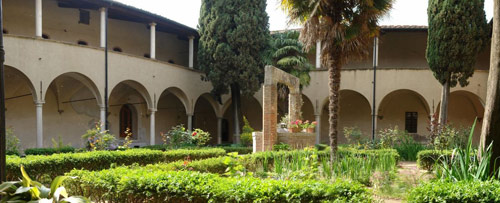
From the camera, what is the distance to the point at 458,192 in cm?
412

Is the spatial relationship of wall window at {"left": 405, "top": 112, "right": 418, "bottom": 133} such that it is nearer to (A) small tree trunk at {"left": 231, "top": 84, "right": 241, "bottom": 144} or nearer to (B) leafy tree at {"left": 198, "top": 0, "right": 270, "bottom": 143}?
(B) leafy tree at {"left": 198, "top": 0, "right": 270, "bottom": 143}

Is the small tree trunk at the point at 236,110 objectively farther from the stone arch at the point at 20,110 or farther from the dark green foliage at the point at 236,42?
the stone arch at the point at 20,110

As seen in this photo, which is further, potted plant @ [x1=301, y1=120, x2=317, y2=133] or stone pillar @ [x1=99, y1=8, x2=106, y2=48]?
stone pillar @ [x1=99, y1=8, x2=106, y2=48]

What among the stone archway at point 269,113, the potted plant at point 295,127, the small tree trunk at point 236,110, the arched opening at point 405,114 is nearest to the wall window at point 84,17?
the small tree trunk at point 236,110

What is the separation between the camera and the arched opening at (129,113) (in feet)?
65.5

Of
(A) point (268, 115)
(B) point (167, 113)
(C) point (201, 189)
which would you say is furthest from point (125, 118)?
(C) point (201, 189)

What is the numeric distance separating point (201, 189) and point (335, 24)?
662 centimetres

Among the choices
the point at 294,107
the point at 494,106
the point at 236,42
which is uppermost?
the point at 236,42

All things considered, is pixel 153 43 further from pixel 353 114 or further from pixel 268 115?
pixel 353 114

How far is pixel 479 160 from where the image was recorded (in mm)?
5215

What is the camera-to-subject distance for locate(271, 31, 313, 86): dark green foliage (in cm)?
1805

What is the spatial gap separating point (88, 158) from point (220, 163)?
301 centimetres

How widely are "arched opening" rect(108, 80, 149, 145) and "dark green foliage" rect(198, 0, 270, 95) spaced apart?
469 centimetres

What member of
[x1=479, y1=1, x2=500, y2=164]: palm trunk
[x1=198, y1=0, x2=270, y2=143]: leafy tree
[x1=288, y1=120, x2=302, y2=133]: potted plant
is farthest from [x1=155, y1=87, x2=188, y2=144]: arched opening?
[x1=479, y1=1, x2=500, y2=164]: palm trunk
